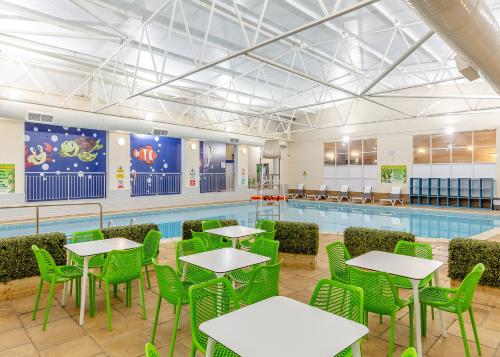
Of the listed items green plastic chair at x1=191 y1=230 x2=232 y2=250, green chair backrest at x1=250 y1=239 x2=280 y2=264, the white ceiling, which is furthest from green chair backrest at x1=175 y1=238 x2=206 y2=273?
the white ceiling

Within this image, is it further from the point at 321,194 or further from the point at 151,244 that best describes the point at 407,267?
the point at 321,194

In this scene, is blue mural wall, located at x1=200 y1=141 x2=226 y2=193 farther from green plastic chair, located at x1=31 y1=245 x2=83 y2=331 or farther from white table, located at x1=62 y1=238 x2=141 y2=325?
green plastic chair, located at x1=31 y1=245 x2=83 y2=331

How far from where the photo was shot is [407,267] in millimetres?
2727

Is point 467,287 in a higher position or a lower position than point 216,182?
lower

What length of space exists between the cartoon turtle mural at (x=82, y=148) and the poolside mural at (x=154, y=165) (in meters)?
1.48

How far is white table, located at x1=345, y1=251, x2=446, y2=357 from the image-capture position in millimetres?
2436

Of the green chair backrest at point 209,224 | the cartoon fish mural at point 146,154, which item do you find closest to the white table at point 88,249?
the green chair backrest at point 209,224

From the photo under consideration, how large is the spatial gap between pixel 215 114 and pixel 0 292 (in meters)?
11.9

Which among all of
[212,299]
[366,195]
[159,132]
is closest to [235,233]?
[212,299]

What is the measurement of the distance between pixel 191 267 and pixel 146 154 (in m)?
10.8

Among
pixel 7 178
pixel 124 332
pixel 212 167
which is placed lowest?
pixel 124 332

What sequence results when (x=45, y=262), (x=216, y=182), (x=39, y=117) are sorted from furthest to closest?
(x=216, y=182)
(x=39, y=117)
(x=45, y=262)

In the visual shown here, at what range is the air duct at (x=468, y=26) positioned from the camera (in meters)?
2.34

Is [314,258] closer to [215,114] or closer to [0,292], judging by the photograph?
[0,292]
